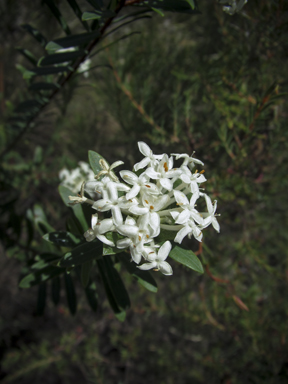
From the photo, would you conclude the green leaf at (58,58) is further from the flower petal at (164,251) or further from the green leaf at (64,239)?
the flower petal at (164,251)

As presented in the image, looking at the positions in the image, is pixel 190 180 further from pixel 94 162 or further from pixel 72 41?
pixel 72 41

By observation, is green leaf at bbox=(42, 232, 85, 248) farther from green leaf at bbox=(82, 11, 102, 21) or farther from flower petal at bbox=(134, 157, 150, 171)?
green leaf at bbox=(82, 11, 102, 21)

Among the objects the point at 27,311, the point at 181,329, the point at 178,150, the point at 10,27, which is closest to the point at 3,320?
the point at 27,311

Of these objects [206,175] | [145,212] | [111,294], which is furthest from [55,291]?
[206,175]

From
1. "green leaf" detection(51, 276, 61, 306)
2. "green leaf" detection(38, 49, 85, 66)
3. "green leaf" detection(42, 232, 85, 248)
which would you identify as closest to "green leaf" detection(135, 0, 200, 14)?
"green leaf" detection(38, 49, 85, 66)

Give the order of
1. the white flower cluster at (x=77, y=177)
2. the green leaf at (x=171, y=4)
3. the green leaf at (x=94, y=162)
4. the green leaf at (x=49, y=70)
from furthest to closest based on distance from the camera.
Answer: the white flower cluster at (x=77, y=177) < the green leaf at (x=49, y=70) < the green leaf at (x=171, y=4) < the green leaf at (x=94, y=162)

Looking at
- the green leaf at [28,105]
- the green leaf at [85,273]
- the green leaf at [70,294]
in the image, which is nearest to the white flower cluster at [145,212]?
the green leaf at [85,273]

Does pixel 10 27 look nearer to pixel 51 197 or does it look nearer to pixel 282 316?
pixel 51 197

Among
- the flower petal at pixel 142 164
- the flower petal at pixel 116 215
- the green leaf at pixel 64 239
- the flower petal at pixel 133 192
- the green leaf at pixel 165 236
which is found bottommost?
the green leaf at pixel 64 239
